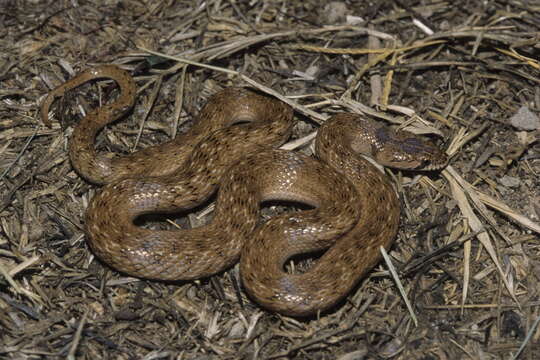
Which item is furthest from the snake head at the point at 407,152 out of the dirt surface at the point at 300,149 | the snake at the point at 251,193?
the dirt surface at the point at 300,149

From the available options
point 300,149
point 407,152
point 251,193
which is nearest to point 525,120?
point 407,152

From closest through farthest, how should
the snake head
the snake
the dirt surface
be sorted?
the dirt surface → the snake → the snake head

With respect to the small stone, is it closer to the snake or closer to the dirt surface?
the dirt surface

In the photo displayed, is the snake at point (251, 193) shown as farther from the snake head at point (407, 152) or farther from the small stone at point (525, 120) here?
the small stone at point (525, 120)

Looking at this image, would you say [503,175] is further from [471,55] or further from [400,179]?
[471,55]

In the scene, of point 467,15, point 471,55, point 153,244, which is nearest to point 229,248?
point 153,244

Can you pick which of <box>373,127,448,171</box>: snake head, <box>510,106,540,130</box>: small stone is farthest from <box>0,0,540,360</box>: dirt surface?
<box>373,127,448,171</box>: snake head
